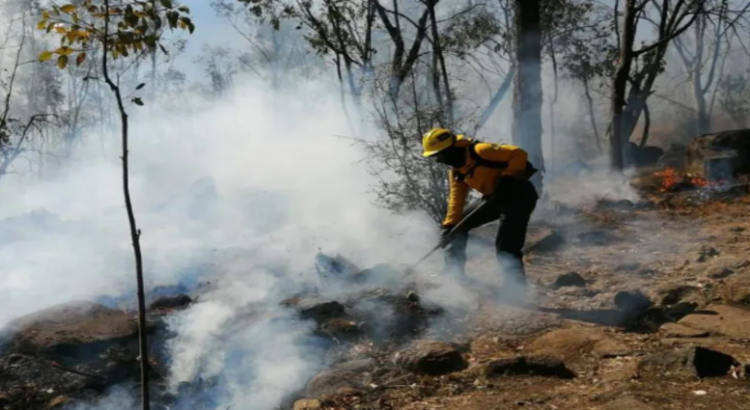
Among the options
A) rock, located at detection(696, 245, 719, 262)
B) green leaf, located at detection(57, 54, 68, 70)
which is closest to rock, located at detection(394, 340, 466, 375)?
green leaf, located at detection(57, 54, 68, 70)

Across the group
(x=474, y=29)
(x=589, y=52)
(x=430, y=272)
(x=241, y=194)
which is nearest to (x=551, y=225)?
(x=430, y=272)

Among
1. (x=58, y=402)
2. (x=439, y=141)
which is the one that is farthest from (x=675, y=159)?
(x=58, y=402)

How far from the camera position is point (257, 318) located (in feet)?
16.9

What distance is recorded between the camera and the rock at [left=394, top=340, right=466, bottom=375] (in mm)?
3938

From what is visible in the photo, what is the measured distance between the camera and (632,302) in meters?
4.78

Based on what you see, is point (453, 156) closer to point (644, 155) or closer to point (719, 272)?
point (719, 272)

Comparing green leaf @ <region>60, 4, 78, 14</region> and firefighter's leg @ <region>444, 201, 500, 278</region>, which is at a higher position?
green leaf @ <region>60, 4, 78, 14</region>

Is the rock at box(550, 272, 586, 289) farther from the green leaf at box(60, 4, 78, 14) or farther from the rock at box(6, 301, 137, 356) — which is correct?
the green leaf at box(60, 4, 78, 14)

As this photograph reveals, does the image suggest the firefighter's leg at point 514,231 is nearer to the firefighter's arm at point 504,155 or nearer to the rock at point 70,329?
the firefighter's arm at point 504,155

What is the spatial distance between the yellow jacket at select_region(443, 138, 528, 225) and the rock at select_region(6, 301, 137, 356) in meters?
2.84

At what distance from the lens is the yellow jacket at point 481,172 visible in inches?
201

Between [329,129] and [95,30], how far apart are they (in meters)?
13.8

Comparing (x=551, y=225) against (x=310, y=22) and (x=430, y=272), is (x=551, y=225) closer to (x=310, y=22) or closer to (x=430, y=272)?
(x=430, y=272)

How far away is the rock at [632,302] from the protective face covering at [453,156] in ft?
5.25
